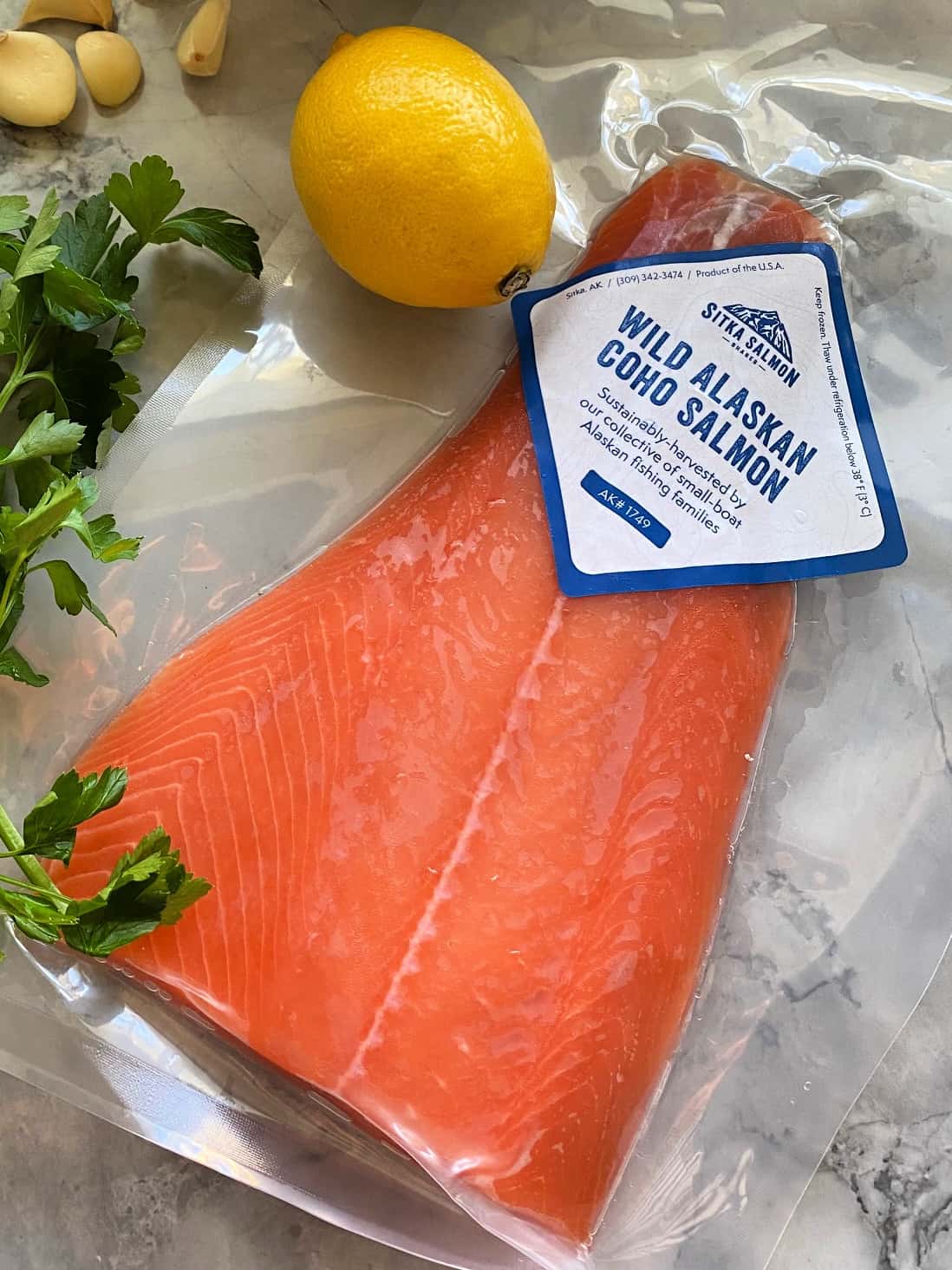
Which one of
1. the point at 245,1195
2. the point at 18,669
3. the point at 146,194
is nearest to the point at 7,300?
the point at 146,194

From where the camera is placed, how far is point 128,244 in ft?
3.06

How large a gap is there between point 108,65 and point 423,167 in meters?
0.41

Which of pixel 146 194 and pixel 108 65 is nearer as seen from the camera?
pixel 146 194

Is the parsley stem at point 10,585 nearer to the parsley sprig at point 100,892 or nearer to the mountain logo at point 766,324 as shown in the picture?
the parsley sprig at point 100,892

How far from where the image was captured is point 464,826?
868mm

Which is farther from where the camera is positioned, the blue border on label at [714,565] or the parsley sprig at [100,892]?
the blue border on label at [714,565]

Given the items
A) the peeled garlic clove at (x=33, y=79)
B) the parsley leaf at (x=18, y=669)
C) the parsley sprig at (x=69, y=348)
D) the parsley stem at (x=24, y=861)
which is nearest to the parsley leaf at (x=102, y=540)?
the parsley sprig at (x=69, y=348)

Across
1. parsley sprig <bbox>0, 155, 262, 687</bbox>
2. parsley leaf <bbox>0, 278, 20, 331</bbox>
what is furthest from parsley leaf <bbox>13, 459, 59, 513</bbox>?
parsley leaf <bbox>0, 278, 20, 331</bbox>

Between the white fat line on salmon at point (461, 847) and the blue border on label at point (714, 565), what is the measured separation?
5cm

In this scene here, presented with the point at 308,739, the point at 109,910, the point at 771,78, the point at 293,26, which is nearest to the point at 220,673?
the point at 308,739

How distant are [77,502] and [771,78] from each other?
79 centimetres

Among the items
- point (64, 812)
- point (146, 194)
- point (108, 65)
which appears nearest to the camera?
point (64, 812)

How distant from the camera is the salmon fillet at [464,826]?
843 mm

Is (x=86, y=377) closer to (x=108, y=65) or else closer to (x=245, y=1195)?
(x=108, y=65)
